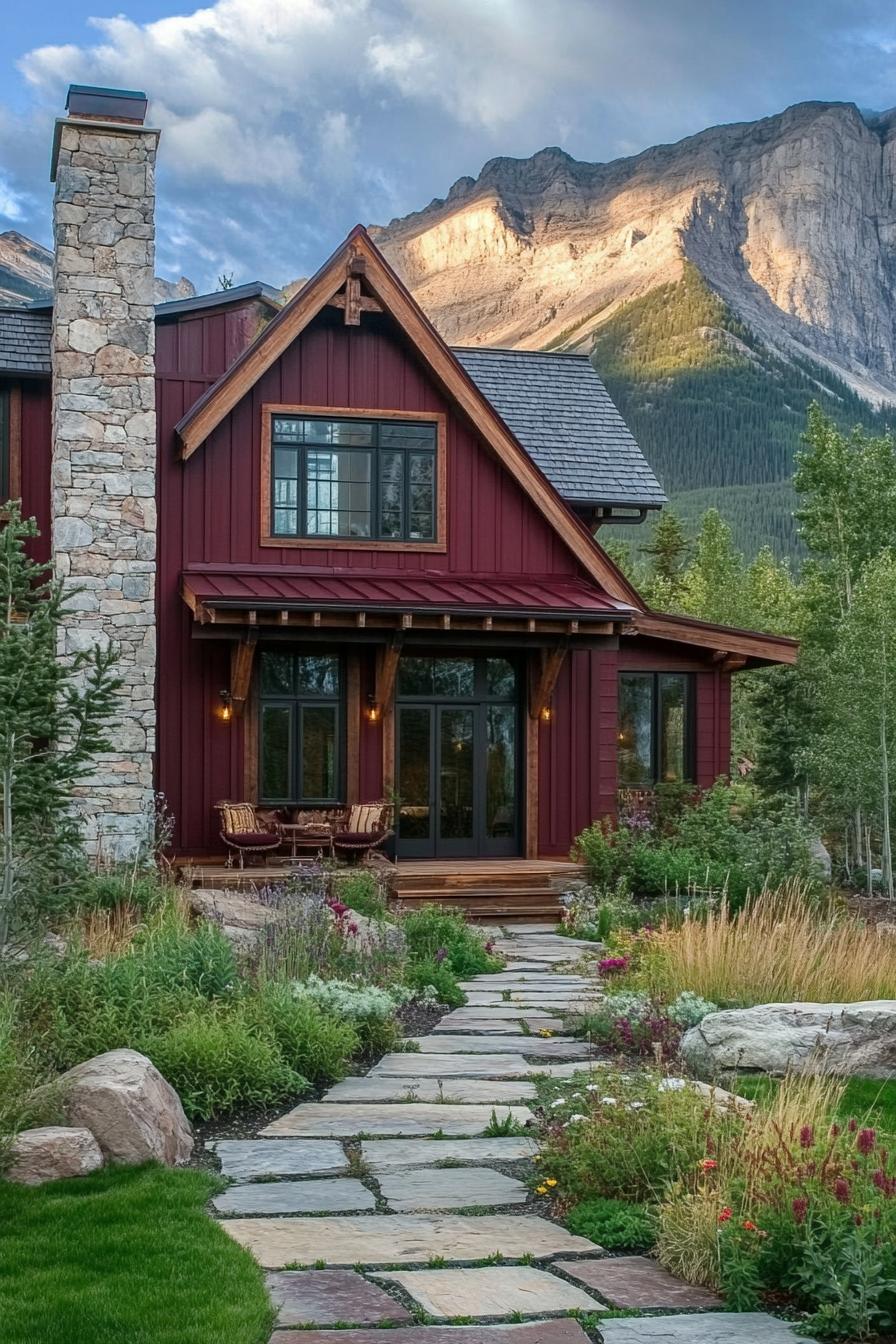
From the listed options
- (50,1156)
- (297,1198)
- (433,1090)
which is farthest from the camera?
(433,1090)

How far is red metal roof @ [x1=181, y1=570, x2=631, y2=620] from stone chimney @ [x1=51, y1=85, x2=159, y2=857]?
907 mm

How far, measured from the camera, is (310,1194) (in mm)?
5938

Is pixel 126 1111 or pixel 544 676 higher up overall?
pixel 544 676

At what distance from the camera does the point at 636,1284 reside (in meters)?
4.98

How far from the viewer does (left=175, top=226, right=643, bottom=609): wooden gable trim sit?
16062 mm

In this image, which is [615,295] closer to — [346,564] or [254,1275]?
[346,564]

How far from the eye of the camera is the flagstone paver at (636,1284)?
4.82m

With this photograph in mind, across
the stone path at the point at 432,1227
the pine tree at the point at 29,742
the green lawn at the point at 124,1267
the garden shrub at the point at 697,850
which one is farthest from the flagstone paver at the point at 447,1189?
the garden shrub at the point at 697,850

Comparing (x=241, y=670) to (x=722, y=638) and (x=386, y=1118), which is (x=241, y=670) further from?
(x=386, y=1118)

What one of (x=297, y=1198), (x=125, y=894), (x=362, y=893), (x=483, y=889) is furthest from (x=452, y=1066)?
(x=483, y=889)

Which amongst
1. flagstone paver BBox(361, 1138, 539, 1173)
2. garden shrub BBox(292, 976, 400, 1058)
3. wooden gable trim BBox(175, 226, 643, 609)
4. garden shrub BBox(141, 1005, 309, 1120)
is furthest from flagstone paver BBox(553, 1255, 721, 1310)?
wooden gable trim BBox(175, 226, 643, 609)

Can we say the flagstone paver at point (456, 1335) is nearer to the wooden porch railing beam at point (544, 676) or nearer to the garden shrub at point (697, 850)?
the garden shrub at point (697, 850)

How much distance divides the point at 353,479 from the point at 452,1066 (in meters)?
10.2

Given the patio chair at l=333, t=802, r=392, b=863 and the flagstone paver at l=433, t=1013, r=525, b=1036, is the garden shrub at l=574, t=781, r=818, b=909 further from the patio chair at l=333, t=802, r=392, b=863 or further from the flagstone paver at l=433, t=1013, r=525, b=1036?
the flagstone paver at l=433, t=1013, r=525, b=1036
